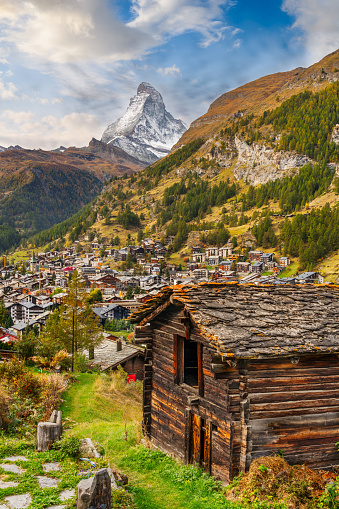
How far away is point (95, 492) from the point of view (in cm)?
620

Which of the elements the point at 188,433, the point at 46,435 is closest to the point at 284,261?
the point at 188,433

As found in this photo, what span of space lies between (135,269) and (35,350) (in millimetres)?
115007

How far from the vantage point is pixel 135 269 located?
480ft

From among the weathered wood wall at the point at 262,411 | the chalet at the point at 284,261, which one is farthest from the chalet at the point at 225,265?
the weathered wood wall at the point at 262,411

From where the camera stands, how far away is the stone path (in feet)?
21.8

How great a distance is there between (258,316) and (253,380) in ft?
5.33

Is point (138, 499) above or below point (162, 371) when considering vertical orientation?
below

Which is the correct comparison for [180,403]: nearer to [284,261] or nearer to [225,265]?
[284,261]

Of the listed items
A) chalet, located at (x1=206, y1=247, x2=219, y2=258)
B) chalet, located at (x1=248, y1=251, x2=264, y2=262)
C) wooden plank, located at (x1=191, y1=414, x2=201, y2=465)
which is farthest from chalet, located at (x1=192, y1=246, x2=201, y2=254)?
wooden plank, located at (x1=191, y1=414, x2=201, y2=465)

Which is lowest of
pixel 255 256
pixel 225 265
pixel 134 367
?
pixel 134 367

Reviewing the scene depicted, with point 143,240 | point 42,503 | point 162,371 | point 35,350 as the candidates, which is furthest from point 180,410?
point 143,240

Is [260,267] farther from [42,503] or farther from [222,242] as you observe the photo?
[42,503]

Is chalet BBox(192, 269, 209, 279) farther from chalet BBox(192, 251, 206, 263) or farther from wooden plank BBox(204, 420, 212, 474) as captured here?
wooden plank BBox(204, 420, 212, 474)

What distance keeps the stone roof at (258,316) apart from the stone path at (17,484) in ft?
13.3
